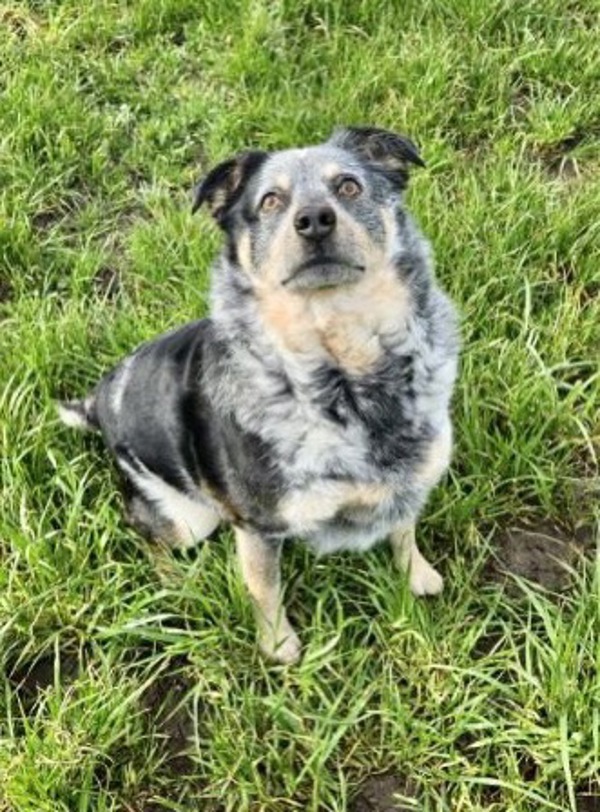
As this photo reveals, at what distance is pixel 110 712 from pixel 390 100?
294cm

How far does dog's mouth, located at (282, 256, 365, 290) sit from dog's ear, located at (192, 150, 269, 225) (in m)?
0.44

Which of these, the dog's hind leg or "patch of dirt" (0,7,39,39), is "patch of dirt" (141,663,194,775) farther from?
"patch of dirt" (0,7,39,39)

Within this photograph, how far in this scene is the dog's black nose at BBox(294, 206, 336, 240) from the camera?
8.30 ft

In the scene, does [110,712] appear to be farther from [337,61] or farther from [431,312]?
[337,61]

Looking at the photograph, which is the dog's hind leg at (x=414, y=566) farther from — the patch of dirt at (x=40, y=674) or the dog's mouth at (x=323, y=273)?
the patch of dirt at (x=40, y=674)

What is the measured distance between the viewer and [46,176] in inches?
175

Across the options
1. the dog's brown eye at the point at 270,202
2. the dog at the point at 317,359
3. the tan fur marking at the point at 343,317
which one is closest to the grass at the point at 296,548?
the dog at the point at 317,359

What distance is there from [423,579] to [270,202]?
1.30 meters

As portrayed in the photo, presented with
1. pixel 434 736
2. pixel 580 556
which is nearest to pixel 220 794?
pixel 434 736

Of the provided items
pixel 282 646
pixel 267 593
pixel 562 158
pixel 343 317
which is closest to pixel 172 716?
pixel 282 646

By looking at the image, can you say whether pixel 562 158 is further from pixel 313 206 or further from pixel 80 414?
pixel 80 414

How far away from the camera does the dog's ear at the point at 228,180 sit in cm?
285

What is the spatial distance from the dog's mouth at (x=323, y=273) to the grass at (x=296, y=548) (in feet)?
3.30

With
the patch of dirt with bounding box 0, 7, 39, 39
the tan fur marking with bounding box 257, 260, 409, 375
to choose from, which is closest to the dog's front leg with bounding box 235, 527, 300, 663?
the tan fur marking with bounding box 257, 260, 409, 375
